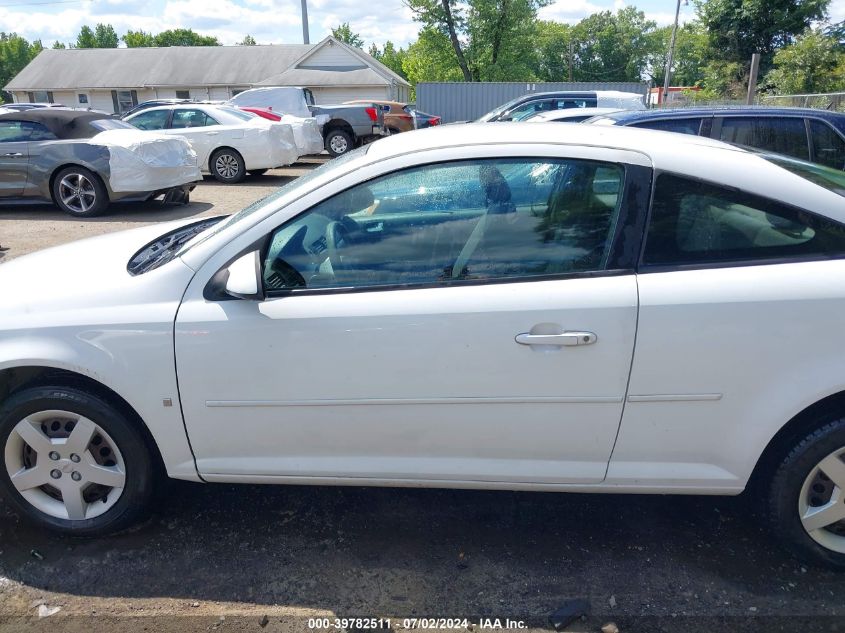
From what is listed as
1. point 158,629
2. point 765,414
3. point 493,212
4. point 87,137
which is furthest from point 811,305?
point 87,137

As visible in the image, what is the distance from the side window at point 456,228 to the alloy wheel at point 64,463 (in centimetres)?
101

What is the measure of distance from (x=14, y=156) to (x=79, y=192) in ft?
3.36

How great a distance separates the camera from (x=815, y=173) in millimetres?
2803

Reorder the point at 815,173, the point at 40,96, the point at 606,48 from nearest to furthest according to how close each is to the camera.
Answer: the point at 815,173 → the point at 40,96 → the point at 606,48

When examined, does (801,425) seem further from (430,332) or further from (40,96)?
(40,96)

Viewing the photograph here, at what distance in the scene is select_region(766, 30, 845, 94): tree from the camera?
25703mm

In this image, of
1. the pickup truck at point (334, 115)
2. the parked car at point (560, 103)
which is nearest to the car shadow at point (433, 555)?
the parked car at point (560, 103)

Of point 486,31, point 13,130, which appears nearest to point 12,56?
point 486,31

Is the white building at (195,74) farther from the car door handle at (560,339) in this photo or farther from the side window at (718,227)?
the car door handle at (560,339)

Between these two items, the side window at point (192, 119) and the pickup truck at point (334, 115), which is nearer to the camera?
the side window at point (192, 119)

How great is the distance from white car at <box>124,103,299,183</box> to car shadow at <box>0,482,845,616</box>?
11.1 meters

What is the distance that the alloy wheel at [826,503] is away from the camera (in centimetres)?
244

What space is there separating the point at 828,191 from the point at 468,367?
4.95 feet

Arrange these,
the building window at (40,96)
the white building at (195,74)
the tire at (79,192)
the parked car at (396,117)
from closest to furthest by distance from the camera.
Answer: the tire at (79,192) → the parked car at (396,117) → the white building at (195,74) → the building window at (40,96)
